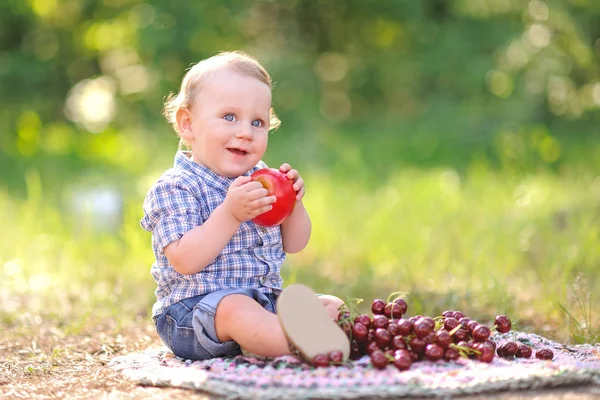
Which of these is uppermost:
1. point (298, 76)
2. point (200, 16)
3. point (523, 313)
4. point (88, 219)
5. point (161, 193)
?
point (200, 16)

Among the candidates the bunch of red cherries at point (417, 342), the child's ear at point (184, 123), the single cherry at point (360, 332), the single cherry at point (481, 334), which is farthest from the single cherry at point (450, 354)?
the child's ear at point (184, 123)

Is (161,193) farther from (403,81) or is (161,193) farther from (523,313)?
(403,81)

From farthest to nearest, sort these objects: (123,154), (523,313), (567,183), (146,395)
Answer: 1. (123,154)
2. (567,183)
3. (523,313)
4. (146,395)

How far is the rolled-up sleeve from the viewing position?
231 cm

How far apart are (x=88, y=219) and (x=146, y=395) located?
2.68 m

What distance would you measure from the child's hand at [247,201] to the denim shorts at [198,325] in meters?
0.23

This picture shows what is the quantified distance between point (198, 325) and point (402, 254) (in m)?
2.01

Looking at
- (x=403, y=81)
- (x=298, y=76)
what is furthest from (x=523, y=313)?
(x=403, y=81)

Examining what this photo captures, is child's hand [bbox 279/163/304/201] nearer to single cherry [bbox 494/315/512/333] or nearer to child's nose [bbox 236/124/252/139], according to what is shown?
child's nose [bbox 236/124/252/139]

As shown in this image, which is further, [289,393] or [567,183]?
[567,183]

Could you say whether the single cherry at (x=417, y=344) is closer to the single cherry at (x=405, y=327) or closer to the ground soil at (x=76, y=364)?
the single cherry at (x=405, y=327)

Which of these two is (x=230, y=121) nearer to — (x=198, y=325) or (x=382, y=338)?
(x=198, y=325)

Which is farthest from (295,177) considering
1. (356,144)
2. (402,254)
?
(356,144)

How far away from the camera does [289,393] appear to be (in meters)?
1.93
